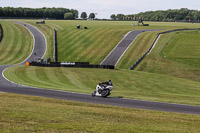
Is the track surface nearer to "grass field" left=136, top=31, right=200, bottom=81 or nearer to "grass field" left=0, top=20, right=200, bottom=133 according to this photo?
"grass field" left=0, top=20, right=200, bottom=133

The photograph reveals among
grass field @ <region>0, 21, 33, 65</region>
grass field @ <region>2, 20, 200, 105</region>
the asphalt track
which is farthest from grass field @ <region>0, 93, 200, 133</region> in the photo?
grass field @ <region>0, 21, 33, 65</region>

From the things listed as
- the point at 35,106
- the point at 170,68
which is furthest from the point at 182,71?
the point at 35,106

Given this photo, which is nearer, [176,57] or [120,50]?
[176,57]

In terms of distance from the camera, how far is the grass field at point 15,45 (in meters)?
86.9

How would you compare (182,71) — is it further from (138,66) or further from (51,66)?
(51,66)

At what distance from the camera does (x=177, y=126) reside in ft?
61.9

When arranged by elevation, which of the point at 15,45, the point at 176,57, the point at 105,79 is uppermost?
the point at 105,79

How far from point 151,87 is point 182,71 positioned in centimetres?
2228

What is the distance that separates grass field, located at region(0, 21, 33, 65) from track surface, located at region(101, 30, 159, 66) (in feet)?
72.5

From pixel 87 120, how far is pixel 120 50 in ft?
229

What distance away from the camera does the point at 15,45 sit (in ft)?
328

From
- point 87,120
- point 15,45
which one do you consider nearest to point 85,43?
point 15,45

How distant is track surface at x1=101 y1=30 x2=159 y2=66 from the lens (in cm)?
7909

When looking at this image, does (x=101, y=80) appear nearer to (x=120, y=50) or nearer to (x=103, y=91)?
(x=103, y=91)
